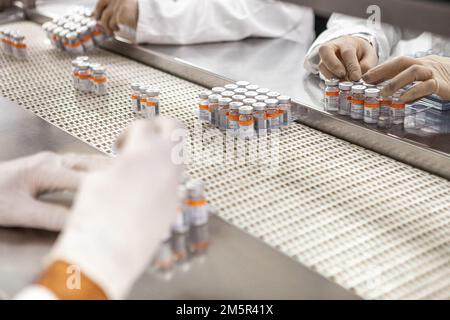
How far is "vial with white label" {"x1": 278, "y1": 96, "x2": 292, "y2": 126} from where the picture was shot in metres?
2.05

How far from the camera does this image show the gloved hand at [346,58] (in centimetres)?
221

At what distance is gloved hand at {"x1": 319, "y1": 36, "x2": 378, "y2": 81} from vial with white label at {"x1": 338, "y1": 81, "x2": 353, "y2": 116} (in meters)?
0.12

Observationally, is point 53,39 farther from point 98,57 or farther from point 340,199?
point 340,199

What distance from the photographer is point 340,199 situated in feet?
5.43

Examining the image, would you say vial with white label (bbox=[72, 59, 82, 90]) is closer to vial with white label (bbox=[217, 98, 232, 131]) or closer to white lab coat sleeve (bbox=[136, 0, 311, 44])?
white lab coat sleeve (bbox=[136, 0, 311, 44])

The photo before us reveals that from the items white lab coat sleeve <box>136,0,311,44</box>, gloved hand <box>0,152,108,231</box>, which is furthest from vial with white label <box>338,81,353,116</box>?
white lab coat sleeve <box>136,0,311,44</box>

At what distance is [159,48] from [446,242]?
5.71ft

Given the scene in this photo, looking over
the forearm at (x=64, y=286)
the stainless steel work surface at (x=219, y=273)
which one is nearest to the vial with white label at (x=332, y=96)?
the stainless steel work surface at (x=219, y=273)

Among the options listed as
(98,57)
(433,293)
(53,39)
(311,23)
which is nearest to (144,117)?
(98,57)

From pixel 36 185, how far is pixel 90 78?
3.11ft

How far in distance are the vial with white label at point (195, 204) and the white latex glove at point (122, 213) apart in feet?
1.10

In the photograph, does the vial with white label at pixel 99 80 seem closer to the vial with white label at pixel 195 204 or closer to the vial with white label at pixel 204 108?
the vial with white label at pixel 204 108

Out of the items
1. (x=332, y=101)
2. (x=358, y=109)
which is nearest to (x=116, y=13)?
(x=332, y=101)
